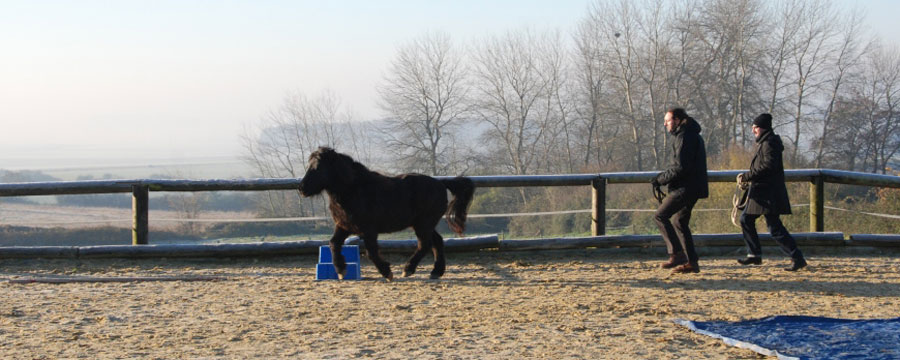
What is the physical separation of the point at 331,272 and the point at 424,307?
5.60 feet

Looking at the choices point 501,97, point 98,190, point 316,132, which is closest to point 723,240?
point 98,190

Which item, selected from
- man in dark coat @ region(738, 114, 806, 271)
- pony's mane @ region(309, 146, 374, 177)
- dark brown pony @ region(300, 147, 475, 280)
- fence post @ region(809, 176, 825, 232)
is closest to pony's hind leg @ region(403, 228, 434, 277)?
dark brown pony @ region(300, 147, 475, 280)

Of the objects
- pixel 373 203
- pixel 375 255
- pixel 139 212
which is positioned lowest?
pixel 375 255

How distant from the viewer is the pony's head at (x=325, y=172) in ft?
24.5

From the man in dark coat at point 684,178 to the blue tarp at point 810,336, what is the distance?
84.8 inches

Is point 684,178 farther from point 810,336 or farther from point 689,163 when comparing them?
point 810,336

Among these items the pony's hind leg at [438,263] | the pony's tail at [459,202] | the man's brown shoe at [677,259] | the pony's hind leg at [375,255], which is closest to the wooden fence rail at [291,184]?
the pony's tail at [459,202]

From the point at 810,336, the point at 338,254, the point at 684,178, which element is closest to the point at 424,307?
the point at 338,254

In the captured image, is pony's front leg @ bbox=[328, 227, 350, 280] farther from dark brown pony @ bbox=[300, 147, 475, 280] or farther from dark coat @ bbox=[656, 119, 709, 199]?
dark coat @ bbox=[656, 119, 709, 199]

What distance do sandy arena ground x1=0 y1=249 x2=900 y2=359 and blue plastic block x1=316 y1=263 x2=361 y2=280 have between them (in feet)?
0.52

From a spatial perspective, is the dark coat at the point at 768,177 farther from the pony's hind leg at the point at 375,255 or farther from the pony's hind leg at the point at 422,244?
the pony's hind leg at the point at 375,255

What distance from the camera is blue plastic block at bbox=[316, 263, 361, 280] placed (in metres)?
7.83

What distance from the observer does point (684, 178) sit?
25.7 ft

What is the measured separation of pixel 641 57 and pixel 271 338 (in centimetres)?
3892
